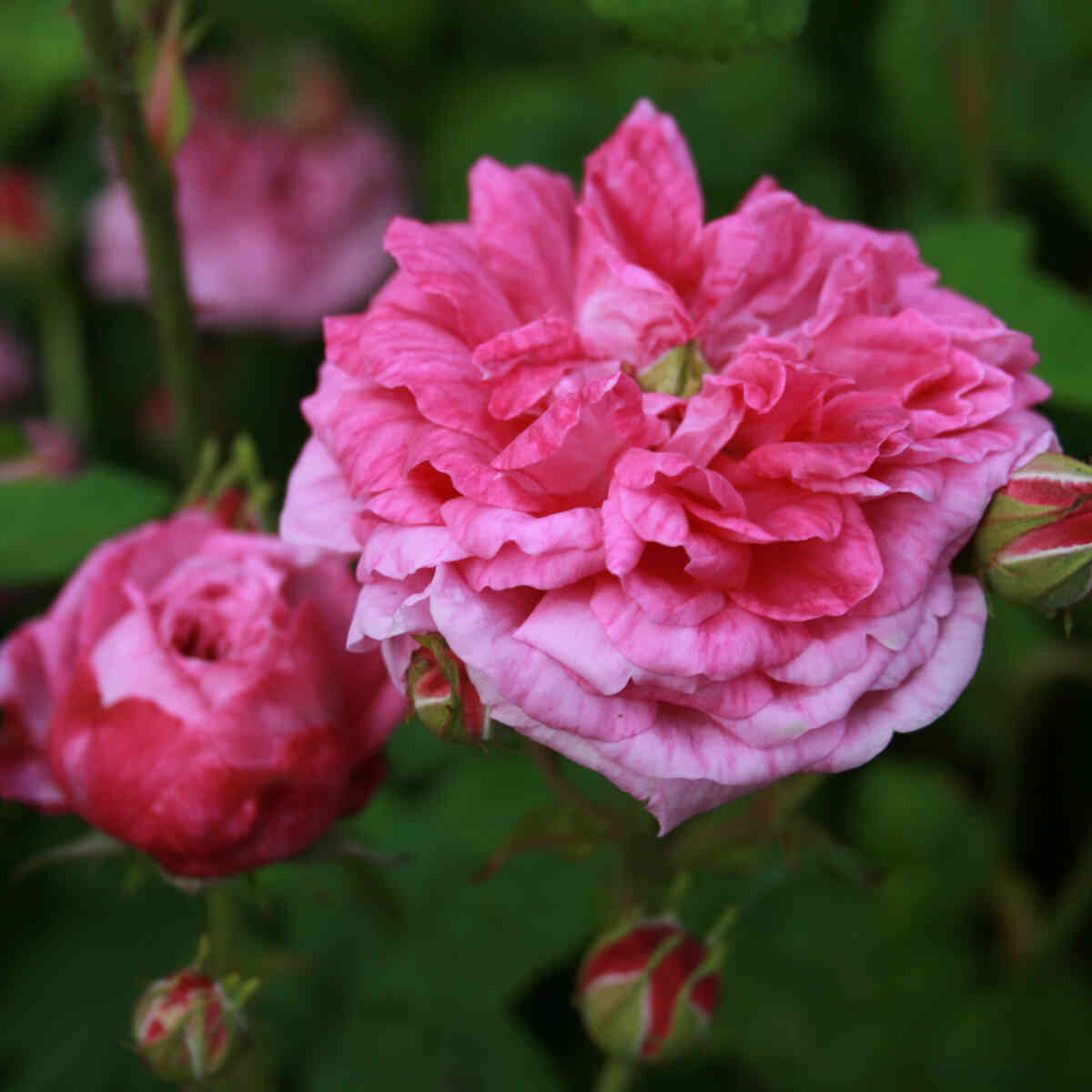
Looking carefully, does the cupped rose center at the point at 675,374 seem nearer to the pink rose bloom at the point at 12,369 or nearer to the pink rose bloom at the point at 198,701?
the pink rose bloom at the point at 198,701

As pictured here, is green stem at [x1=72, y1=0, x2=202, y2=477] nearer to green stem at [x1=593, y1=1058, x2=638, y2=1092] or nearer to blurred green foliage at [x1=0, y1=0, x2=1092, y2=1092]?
blurred green foliage at [x1=0, y1=0, x2=1092, y2=1092]

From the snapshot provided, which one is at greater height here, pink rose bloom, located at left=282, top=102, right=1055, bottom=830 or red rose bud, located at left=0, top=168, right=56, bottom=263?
pink rose bloom, located at left=282, top=102, right=1055, bottom=830

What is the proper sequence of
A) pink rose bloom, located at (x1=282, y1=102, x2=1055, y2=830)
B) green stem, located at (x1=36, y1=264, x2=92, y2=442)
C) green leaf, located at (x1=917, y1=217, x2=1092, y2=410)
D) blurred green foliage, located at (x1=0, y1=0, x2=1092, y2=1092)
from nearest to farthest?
pink rose bloom, located at (x1=282, y1=102, x2=1055, y2=830) → green leaf, located at (x1=917, y1=217, x2=1092, y2=410) → blurred green foliage, located at (x1=0, y1=0, x2=1092, y2=1092) → green stem, located at (x1=36, y1=264, x2=92, y2=442)

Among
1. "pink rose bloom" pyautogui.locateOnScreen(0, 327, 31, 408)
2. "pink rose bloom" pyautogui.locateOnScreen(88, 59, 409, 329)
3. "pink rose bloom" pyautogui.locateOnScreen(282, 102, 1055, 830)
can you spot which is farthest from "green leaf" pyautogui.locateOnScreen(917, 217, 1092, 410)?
"pink rose bloom" pyautogui.locateOnScreen(0, 327, 31, 408)

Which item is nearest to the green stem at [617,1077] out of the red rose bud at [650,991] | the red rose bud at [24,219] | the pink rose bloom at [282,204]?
the red rose bud at [650,991]

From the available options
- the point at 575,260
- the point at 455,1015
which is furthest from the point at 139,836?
the point at 455,1015

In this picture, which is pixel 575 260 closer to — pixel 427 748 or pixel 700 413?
pixel 700 413

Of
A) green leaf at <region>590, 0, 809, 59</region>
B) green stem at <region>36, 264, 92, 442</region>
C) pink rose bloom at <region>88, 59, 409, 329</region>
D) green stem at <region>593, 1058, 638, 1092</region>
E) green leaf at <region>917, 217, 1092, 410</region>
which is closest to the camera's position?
green leaf at <region>590, 0, 809, 59</region>
